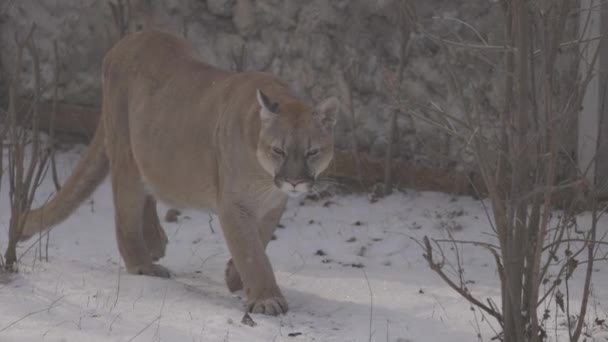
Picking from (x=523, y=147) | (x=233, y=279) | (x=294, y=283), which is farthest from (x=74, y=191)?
(x=523, y=147)

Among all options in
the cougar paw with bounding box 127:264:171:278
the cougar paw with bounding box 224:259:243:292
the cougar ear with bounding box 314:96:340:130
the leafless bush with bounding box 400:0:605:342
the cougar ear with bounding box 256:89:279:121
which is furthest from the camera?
the cougar paw with bounding box 127:264:171:278

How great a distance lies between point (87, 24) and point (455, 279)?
436 centimetres

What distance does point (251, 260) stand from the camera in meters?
5.10

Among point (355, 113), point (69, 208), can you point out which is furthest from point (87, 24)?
point (69, 208)

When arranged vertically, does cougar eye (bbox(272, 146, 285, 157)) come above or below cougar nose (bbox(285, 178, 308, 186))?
above

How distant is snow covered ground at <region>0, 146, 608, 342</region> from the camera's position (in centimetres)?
454

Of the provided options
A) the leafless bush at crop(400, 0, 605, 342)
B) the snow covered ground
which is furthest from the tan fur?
the leafless bush at crop(400, 0, 605, 342)

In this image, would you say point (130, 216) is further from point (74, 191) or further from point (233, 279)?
point (233, 279)

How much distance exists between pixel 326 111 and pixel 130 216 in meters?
1.34

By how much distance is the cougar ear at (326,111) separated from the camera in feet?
17.1

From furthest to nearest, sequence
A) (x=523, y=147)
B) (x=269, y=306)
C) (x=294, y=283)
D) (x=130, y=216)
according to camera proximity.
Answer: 1. (x=130, y=216)
2. (x=294, y=283)
3. (x=269, y=306)
4. (x=523, y=147)

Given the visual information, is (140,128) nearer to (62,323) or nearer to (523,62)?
(62,323)

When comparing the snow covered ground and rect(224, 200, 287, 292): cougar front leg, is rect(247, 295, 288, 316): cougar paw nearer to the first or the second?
the snow covered ground

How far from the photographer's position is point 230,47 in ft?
26.6
